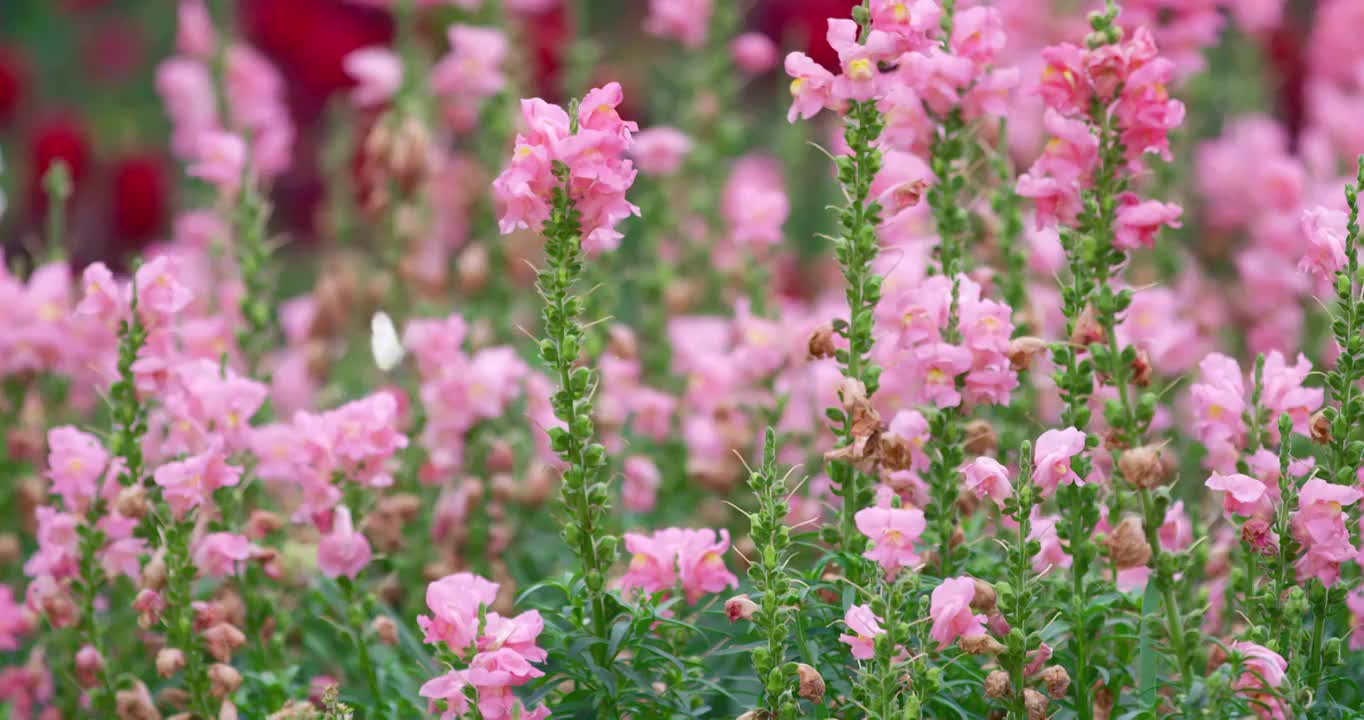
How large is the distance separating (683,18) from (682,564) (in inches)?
74.1

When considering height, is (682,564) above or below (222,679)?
above

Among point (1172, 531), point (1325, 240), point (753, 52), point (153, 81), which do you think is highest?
point (153, 81)

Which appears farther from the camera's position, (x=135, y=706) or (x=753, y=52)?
(x=753, y=52)

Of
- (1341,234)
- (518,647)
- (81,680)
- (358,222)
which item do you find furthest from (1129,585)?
(358,222)

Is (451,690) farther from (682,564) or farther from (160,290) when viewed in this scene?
(160,290)

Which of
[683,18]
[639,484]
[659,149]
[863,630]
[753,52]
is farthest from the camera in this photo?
[683,18]

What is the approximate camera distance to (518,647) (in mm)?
1993

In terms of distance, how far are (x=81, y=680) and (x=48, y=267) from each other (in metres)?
0.83

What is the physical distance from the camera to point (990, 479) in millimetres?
1991

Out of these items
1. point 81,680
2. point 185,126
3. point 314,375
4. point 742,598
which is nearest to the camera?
point 742,598

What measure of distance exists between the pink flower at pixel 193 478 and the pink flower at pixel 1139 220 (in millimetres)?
1308

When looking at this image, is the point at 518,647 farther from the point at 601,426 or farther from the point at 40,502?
the point at 40,502

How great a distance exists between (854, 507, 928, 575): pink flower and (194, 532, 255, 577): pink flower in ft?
3.12

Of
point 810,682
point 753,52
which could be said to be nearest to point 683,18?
point 753,52
